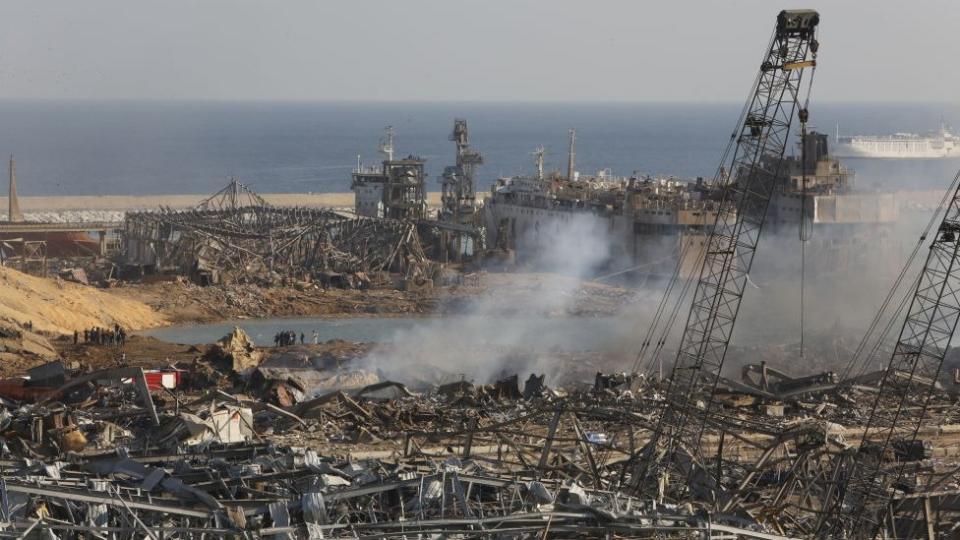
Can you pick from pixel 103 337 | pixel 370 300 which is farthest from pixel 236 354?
pixel 370 300

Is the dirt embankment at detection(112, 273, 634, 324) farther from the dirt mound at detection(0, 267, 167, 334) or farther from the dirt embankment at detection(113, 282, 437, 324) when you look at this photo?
the dirt mound at detection(0, 267, 167, 334)

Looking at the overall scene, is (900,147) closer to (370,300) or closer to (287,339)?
(370,300)

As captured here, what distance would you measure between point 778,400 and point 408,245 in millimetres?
32415

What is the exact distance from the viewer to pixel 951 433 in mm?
32719

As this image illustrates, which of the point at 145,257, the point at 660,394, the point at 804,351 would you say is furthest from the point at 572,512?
the point at 145,257

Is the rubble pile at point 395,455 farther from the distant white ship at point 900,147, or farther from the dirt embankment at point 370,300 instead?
the distant white ship at point 900,147

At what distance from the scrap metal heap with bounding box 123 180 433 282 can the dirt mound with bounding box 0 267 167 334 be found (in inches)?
222

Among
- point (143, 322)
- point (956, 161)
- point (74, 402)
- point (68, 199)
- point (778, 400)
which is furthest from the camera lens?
point (956, 161)

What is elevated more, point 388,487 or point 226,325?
point 388,487

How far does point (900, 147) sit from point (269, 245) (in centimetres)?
11166

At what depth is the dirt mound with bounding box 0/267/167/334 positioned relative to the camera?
4903cm

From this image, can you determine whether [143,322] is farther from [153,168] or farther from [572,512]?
[153,168]

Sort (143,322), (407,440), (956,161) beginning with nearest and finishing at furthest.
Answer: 1. (407,440)
2. (143,322)
3. (956,161)

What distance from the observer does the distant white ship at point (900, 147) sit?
158 meters
